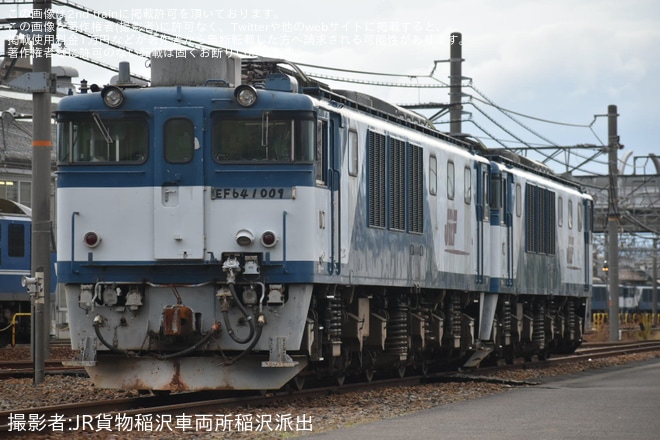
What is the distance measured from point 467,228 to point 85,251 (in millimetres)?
8981

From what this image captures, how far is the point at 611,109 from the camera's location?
148ft

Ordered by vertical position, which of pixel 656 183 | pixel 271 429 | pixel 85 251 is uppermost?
pixel 656 183

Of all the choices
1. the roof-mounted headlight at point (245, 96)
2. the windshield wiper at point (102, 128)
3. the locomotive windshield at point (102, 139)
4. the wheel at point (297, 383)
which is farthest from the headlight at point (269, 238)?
the wheel at point (297, 383)

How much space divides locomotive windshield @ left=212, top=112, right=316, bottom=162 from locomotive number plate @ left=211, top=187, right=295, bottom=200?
1.28 ft

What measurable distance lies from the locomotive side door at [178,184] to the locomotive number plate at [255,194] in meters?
0.25

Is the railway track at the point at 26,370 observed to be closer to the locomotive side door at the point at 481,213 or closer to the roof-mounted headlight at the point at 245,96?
the locomotive side door at the point at 481,213

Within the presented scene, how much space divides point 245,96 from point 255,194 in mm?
1202

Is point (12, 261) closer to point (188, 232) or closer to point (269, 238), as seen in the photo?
point (188, 232)

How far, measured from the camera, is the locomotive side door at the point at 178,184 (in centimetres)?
1553

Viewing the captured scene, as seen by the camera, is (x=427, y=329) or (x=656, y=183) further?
(x=656, y=183)

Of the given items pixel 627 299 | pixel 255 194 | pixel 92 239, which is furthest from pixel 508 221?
pixel 627 299

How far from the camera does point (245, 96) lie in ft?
51.7

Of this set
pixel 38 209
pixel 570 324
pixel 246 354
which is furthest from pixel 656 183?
pixel 246 354

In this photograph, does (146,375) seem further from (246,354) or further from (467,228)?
(467,228)
